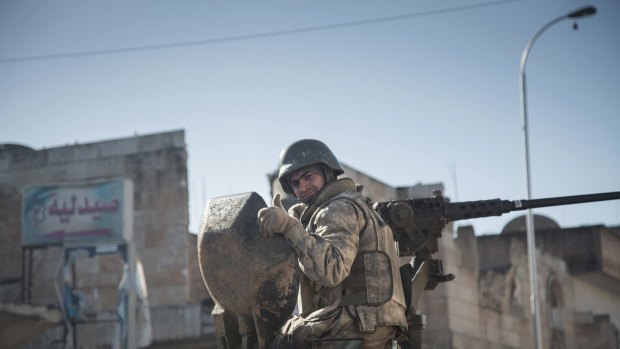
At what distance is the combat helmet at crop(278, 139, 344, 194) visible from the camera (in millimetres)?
7055

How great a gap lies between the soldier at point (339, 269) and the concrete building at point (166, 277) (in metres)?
12.9

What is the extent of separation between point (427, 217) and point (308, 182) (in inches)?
52.7

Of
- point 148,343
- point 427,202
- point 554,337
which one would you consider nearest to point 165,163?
point 148,343

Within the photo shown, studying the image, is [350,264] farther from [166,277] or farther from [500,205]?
[166,277]

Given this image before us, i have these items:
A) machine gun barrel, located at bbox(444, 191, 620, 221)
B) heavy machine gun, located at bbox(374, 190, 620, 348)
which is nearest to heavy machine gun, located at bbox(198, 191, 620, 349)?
heavy machine gun, located at bbox(374, 190, 620, 348)

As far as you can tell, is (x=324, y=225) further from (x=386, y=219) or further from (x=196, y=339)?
(x=196, y=339)

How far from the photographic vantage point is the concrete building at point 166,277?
2153 cm

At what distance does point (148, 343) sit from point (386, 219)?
16.2 metres

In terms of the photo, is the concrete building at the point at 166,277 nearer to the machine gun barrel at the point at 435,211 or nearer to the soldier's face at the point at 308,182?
the machine gun barrel at the point at 435,211

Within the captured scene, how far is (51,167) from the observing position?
95.6ft

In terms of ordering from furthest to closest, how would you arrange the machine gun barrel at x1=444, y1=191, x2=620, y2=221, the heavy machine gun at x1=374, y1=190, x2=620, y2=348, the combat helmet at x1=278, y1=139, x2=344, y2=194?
the machine gun barrel at x1=444, y1=191, x2=620, y2=221 → the heavy machine gun at x1=374, y1=190, x2=620, y2=348 → the combat helmet at x1=278, y1=139, x2=344, y2=194

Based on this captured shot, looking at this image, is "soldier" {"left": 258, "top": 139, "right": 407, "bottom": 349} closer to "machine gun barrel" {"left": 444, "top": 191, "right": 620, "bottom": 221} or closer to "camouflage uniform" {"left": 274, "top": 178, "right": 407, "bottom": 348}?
"camouflage uniform" {"left": 274, "top": 178, "right": 407, "bottom": 348}

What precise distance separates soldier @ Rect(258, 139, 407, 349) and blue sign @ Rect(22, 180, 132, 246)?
1752cm

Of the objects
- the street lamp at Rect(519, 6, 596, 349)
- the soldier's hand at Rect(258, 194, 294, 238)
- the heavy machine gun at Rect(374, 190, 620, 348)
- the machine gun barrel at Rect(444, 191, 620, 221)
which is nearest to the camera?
the soldier's hand at Rect(258, 194, 294, 238)
